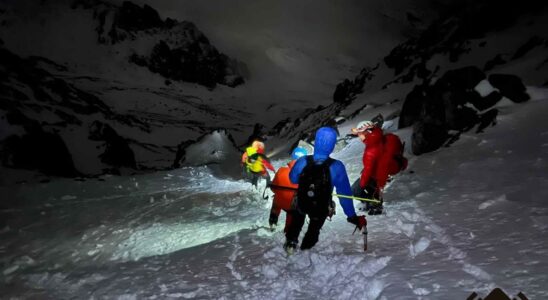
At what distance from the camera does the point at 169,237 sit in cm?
828

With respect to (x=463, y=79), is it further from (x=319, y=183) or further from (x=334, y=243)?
(x=319, y=183)

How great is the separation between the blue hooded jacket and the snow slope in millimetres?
838

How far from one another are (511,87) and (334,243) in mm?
11769

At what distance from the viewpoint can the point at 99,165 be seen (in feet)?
136

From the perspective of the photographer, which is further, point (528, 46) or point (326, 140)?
point (528, 46)

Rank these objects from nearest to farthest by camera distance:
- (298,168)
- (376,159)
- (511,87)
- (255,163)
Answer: (298,168), (376,159), (255,163), (511,87)

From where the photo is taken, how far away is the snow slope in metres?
4.38

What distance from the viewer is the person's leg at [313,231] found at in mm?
5398

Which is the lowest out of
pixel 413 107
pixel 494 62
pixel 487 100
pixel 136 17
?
pixel 413 107

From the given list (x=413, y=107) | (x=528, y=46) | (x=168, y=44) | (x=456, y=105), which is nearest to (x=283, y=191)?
(x=456, y=105)

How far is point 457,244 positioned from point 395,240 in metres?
0.89

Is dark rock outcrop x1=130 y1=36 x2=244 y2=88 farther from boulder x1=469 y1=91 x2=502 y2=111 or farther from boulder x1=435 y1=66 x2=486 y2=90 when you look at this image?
boulder x1=469 y1=91 x2=502 y2=111

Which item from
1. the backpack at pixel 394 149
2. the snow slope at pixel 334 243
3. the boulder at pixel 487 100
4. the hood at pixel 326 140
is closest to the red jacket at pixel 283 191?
the snow slope at pixel 334 243

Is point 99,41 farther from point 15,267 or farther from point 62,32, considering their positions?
Result: point 15,267
